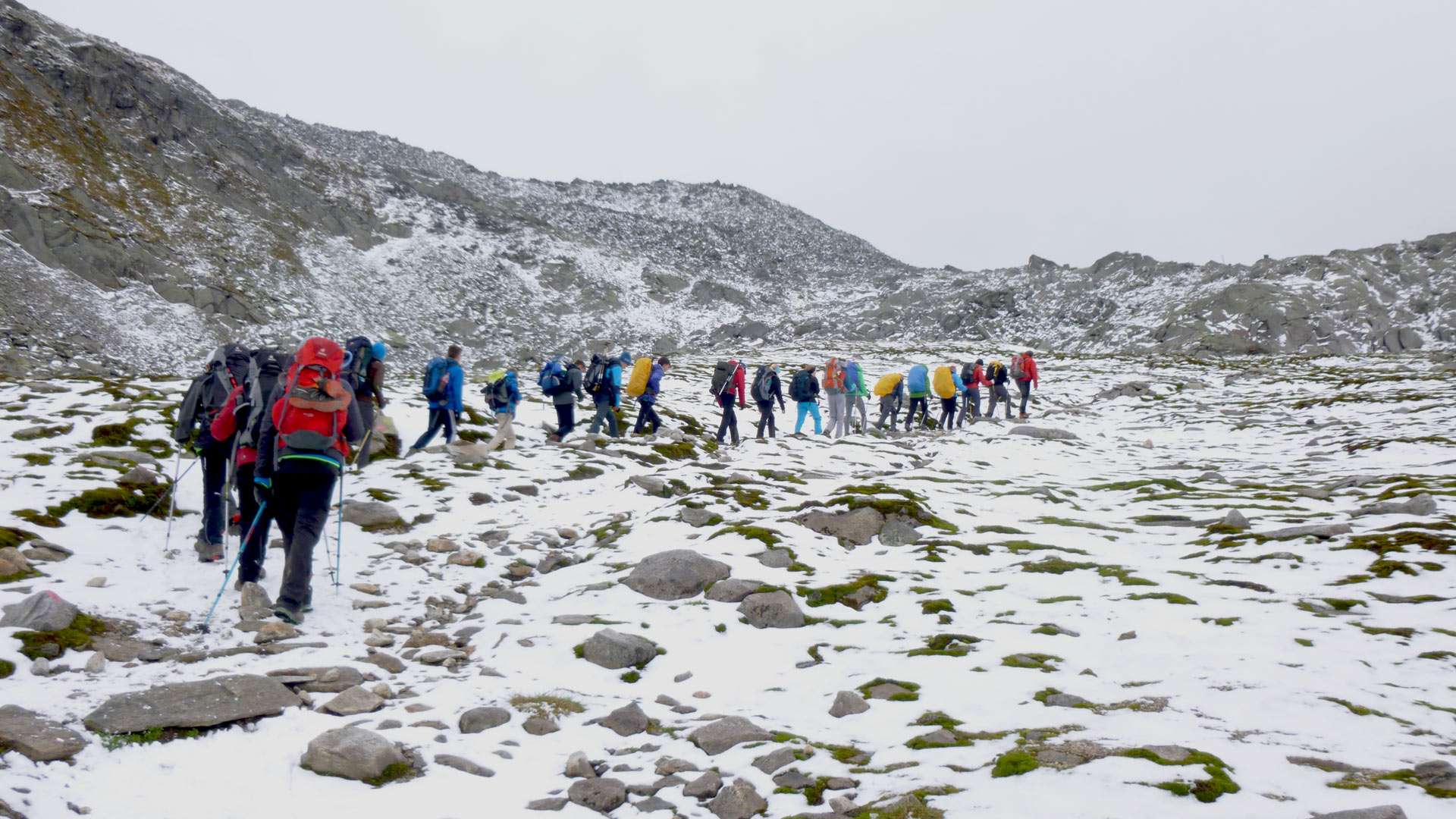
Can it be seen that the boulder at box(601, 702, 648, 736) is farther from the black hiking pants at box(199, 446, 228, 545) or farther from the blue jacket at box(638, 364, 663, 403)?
the blue jacket at box(638, 364, 663, 403)

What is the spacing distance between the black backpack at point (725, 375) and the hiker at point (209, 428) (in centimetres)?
1096

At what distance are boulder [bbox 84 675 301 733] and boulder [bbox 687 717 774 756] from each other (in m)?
2.70

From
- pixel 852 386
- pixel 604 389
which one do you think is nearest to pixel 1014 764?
pixel 604 389

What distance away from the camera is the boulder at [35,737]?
3936mm

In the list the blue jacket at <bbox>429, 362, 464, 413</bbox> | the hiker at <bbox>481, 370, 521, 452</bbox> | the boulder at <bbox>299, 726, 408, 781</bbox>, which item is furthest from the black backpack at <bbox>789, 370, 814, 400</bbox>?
the boulder at <bbox>299, 726, 408, 781</bbox>

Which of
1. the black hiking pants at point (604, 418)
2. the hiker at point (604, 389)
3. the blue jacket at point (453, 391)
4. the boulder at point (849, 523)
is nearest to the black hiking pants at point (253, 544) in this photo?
the boulder at point (849, 523)

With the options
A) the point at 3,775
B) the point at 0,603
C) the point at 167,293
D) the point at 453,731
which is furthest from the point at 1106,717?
the point at 167,293

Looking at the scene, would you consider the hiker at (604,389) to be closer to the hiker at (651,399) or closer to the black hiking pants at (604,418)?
the black hiking pants at (604,418)

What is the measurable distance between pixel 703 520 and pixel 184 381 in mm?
12339

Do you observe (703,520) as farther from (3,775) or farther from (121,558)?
(3,775)

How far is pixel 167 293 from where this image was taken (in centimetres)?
3691

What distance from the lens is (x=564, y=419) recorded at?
16.5 metres

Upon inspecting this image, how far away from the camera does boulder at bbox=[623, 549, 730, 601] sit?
7.59m

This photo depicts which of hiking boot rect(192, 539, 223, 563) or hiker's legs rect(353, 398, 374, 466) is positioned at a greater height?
hiker's legs rect(353, 398, 374, 466)
